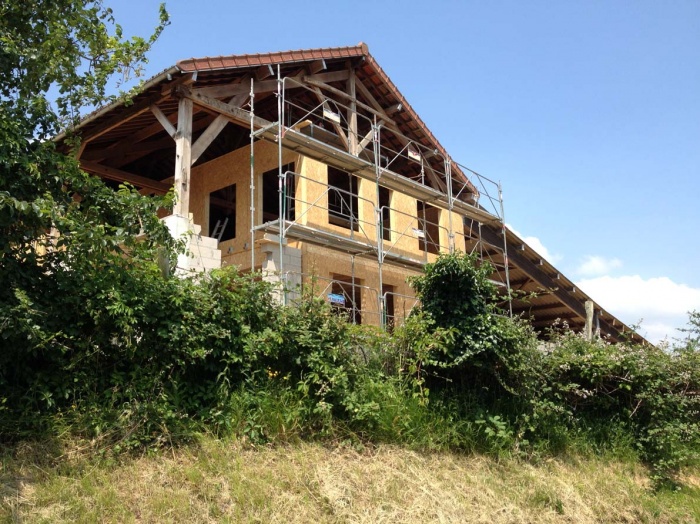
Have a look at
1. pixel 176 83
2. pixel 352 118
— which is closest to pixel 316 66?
pixel 352 118

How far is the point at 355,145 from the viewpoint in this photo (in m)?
14.9

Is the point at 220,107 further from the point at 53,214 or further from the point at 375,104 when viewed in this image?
the point at 53,214

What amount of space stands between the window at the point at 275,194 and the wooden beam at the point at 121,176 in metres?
2.55

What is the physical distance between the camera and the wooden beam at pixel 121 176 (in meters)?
14.8

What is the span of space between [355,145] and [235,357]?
8.61 metres

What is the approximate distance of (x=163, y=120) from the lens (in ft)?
38.7

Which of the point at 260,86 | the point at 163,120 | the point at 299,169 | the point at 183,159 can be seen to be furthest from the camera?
the point at 299,169

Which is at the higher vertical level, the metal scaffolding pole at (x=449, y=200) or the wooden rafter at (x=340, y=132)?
the wooden rafter at (x=340, y=132)

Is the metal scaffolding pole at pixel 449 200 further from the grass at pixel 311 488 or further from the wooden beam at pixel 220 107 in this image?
the grass at pixel 311 488

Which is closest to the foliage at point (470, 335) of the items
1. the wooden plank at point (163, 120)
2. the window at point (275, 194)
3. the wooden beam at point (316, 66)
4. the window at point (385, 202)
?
the window at point (275, 194)

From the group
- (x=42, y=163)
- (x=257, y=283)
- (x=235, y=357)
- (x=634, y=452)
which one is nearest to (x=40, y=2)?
(x=42, y=163)

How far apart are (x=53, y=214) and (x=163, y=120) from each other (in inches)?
240

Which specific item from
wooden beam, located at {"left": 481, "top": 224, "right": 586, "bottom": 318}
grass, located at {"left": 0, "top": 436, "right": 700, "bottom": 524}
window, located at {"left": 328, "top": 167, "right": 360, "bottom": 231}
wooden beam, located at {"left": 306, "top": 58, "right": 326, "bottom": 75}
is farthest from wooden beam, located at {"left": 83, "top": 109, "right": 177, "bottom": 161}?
wooden beam, located at {"left": 481, "top": 224, "right": 586, "bottom": 318}

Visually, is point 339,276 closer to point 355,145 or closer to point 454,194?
point 355,145
